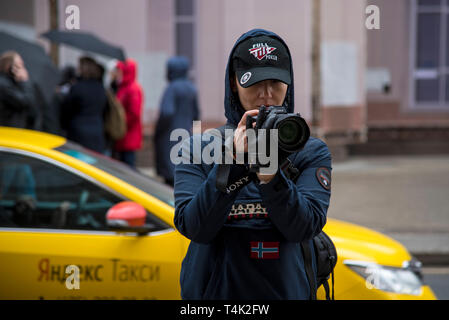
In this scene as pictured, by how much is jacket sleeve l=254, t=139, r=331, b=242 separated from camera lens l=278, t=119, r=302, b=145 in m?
0.10

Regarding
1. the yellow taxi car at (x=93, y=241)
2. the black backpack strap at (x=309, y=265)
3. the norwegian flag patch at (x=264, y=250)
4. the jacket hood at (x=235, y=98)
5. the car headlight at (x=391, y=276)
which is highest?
the jacket hood at (x=235, y=98)

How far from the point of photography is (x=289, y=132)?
75.5 inches

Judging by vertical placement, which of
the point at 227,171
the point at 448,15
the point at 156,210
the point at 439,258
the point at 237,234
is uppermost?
the point at 448,15

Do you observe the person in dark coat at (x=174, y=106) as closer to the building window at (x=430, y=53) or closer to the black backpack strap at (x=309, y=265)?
the black backpack strap at (x=309, y=265)

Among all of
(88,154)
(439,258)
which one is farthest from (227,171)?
(439,258)

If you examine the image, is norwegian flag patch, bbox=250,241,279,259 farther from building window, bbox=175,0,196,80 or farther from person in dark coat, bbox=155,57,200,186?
building window, bbox=175,0,196,80

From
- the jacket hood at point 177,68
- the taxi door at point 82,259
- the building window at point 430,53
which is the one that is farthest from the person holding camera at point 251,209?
the building window at point 430,53

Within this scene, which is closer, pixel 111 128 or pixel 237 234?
pixel 237 234

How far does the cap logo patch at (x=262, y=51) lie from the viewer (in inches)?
84.4

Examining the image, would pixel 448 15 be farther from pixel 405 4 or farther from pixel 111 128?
pixel 111 128

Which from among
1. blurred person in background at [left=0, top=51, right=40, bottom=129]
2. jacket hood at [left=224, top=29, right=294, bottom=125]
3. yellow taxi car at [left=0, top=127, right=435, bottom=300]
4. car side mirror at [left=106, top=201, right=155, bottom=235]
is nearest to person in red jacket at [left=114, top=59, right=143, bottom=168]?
blurred person in background at [left=0, top=51, right=40, bottom=129]

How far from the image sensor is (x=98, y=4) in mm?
13195

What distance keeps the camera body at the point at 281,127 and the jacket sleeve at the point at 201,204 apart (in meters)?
0.13
